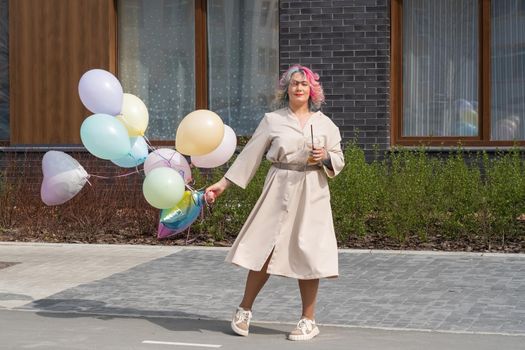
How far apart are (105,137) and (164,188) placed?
637 millimetres

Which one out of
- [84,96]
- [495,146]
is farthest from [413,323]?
[495,146]

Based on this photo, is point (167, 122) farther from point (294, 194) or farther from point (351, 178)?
point (294, 194)

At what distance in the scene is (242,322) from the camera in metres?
8.34

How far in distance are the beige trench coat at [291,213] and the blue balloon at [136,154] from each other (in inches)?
45.4

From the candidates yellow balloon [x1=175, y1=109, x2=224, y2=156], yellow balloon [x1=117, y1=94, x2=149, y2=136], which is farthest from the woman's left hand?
yellow balloon [x1=117, y1=94, x2=149, y2=136]

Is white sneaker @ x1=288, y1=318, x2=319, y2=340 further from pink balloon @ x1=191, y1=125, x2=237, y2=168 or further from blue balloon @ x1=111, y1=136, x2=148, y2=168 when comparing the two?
blue balloon @ x1=111, y1=136, x2=148, y2=168

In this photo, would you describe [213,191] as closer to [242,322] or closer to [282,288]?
[242,322]

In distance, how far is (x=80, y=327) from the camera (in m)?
8.69

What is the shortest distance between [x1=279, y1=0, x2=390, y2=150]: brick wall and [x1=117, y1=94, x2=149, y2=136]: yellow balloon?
6538 millimetres

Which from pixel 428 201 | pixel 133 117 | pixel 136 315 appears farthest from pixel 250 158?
pixel 428 201

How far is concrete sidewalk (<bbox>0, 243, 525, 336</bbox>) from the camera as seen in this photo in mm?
9016

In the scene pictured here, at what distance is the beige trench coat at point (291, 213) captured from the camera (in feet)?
27.0

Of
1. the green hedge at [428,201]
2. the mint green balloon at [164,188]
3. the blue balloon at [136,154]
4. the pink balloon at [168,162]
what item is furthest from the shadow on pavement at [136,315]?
the green hedge at [428,201]

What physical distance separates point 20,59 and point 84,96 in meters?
8.34
